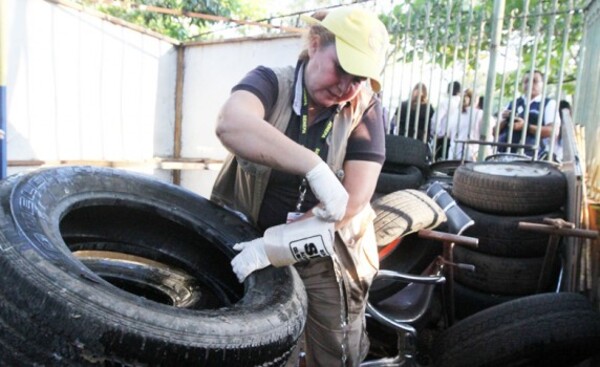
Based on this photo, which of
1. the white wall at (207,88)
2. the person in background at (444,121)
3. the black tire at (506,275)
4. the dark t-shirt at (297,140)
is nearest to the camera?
the dark t-shirt at (297,140)

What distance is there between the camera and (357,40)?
1703 millimetres

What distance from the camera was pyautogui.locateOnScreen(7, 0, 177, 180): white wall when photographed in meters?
4.50

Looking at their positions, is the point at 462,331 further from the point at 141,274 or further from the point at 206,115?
the point at 206,115

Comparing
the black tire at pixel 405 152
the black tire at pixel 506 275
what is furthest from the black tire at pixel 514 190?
the black tire at pixel 405 152

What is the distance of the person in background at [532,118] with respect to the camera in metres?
5.54

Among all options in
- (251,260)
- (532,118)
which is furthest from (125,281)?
(532,118)

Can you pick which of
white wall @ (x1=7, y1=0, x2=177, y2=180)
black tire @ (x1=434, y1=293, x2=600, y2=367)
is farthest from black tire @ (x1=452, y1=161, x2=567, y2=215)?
white wall @ (x1=7, y1=0, x2=177, y2=180)

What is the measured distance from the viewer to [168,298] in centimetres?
193

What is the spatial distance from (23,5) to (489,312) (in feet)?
14.7

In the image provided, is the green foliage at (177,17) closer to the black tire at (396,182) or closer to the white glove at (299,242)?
the black tire at (396,182)

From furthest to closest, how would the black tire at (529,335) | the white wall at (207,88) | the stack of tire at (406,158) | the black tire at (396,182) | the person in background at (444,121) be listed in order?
the person in background at (444,121) < the white wall at (207,88) < the stack of tire at (406,158) < the black tire at (396,182) < the black tire at (529,335)

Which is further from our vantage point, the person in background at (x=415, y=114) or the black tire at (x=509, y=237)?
the person in background at (x=415, y=114)

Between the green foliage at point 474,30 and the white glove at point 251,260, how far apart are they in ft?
15.7

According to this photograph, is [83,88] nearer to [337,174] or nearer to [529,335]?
[337,174]
